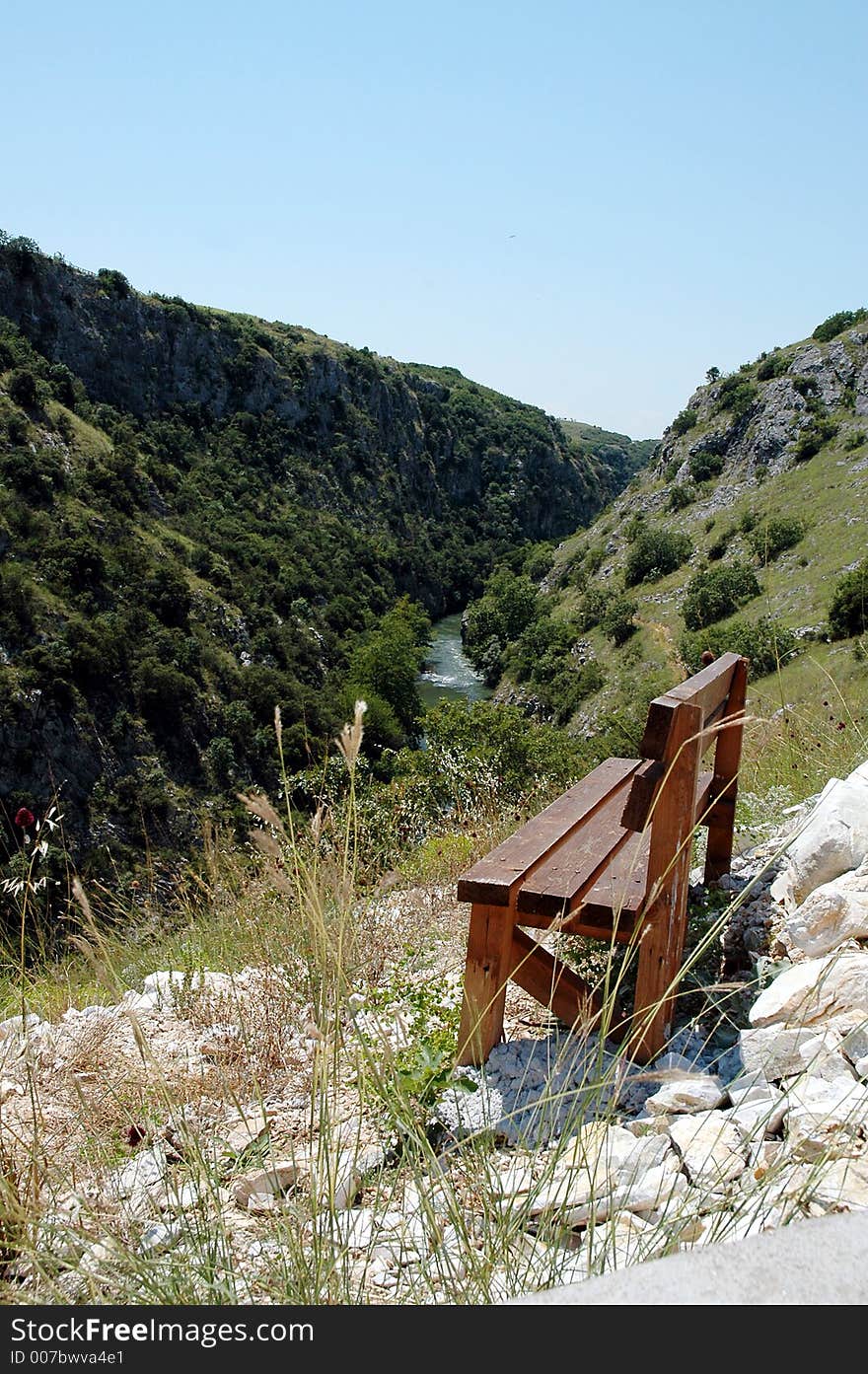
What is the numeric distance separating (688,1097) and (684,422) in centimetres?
6534

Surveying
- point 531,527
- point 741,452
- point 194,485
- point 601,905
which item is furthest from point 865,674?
point 531,527

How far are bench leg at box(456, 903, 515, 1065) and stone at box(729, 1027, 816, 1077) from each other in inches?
25.1

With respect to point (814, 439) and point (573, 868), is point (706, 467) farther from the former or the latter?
point (573, 868)

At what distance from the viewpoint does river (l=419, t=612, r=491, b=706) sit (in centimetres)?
5669

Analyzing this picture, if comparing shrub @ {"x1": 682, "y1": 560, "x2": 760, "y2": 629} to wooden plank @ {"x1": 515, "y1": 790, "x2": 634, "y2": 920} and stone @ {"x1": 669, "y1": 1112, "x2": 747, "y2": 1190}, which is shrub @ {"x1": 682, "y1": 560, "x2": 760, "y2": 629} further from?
stone @ {"x1": 669, "y1": 1112, "x2": 747, "y2": 1190}

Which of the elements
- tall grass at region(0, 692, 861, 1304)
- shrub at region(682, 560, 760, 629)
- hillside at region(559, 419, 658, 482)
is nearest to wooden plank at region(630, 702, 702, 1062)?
tall grass at region(0, 692, 861, 1304)

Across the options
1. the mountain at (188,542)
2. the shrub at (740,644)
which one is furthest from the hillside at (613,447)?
the shrub at (740,644)

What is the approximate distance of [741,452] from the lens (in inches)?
2071

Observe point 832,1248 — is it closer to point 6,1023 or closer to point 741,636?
point 6,1023

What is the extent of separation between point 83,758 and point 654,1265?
36.4 m

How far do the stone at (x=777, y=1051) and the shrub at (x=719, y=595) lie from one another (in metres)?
34.1

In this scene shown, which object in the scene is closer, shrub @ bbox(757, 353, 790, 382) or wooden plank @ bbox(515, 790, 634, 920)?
wooden plank @ bbox(515, 790, 634, 920)

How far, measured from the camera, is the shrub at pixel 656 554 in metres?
47.7

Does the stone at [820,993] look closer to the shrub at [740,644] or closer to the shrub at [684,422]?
the shrub at [740,644]
